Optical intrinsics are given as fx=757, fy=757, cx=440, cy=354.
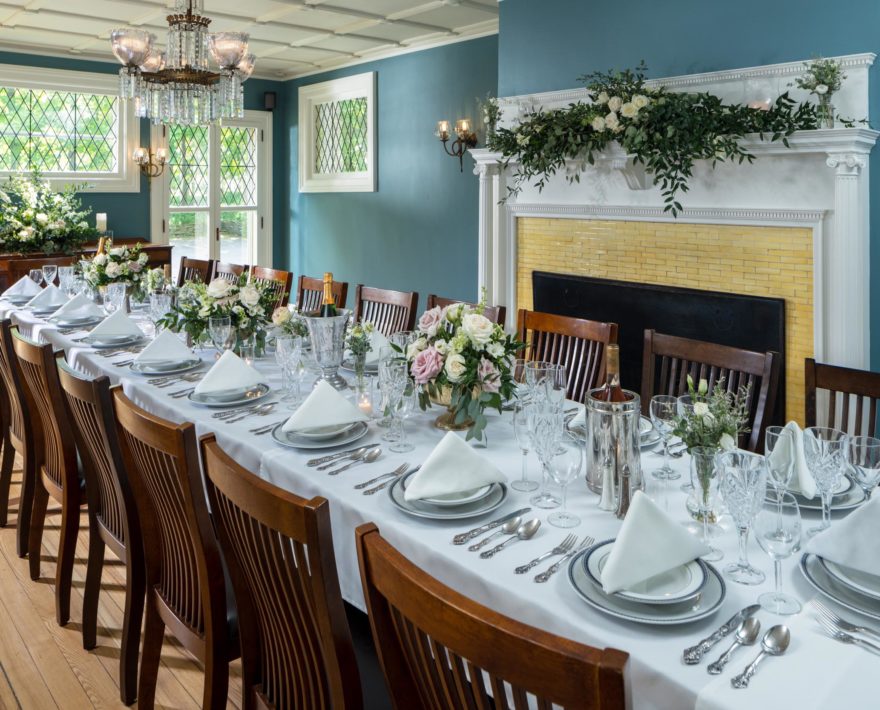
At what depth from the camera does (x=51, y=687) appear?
2.10 metres

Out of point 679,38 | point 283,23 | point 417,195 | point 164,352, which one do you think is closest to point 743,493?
point 164,352

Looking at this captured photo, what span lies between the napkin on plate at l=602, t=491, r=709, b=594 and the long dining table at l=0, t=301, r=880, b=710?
62 mm

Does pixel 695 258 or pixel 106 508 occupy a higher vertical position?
pixel 695 258

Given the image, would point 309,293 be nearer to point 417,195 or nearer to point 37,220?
point 417,195

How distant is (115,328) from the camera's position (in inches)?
119

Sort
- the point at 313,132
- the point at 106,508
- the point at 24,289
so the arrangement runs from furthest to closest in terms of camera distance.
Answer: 1. the point at 313,132
2. the point at 24,289
3. the point at 106,508

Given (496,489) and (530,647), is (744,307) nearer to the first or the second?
(496,489)

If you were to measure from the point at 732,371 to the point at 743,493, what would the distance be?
112 cm

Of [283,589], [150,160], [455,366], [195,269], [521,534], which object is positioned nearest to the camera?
[283,589]

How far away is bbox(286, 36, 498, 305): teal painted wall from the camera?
232 inches

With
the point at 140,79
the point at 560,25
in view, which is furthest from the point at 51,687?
the point at 560,25

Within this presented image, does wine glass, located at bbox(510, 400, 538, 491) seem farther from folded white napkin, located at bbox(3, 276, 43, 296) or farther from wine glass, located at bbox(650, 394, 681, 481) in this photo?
folded white napkin, located at bbox(3, 276, 43, 296)

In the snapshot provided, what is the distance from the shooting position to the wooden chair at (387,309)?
134 inches

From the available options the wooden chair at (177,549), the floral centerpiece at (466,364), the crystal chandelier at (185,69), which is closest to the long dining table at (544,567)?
the floral centerpiece at (466,364)
